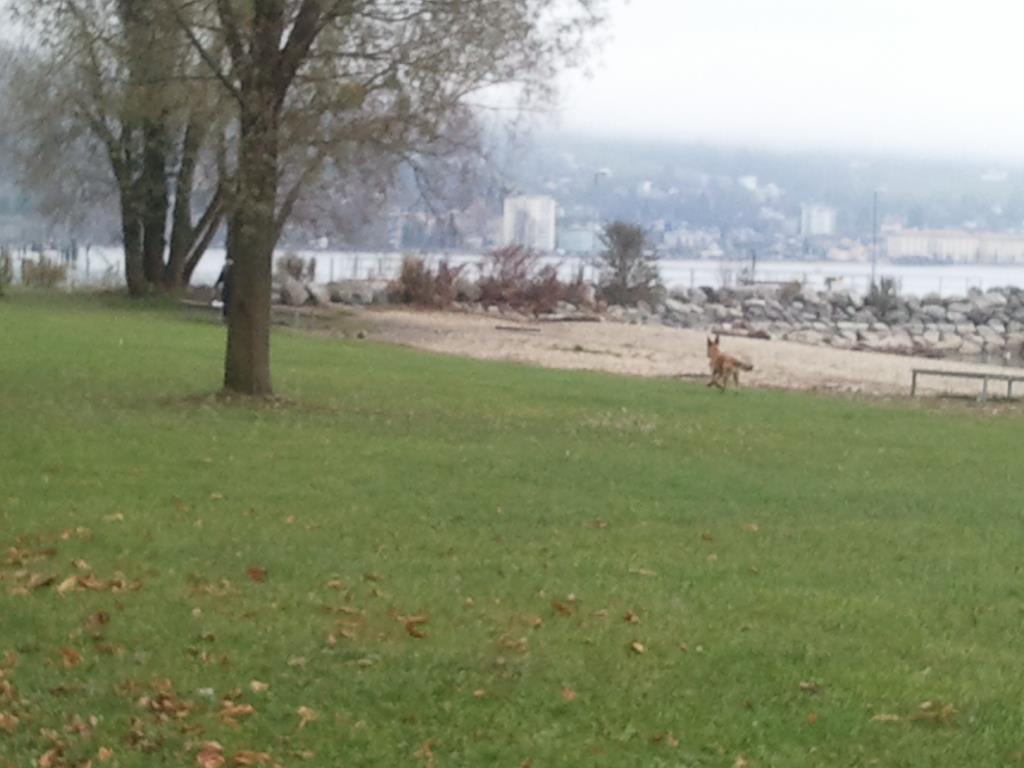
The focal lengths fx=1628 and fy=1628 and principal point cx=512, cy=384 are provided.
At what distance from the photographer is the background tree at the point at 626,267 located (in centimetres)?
5591

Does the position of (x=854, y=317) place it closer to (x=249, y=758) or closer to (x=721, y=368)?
(x=721, y=368)

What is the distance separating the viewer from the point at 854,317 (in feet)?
197

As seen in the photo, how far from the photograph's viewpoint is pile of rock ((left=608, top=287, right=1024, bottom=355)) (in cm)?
5038

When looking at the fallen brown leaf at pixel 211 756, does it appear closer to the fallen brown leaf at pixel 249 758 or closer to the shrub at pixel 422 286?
the fallen brown leaf at pixel 249 758

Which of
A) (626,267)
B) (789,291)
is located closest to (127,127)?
(626,267)

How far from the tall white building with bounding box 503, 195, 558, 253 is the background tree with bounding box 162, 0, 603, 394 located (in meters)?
26.8

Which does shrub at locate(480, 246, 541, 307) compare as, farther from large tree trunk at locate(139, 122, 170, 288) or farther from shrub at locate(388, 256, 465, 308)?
large tree trunk at locate(139, 122, 170, 288)

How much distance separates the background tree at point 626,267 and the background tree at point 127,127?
16.3 metres

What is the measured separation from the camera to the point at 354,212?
34031 millimetres

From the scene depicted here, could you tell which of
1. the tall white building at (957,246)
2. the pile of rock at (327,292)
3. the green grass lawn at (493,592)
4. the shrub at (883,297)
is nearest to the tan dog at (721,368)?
the green grass lawn at (493,592)

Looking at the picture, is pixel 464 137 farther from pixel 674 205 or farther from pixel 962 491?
pixel 674 205

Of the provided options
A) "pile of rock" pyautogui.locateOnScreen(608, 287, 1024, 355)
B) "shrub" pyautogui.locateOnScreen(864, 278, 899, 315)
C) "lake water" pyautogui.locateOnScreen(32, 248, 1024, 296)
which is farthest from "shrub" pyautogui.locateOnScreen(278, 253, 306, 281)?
"shrub" pyautogui.locateOnScreen(864, 278, 899, 315)

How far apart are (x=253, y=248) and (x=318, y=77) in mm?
1930

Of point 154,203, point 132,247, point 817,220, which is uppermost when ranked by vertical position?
point 817,220
